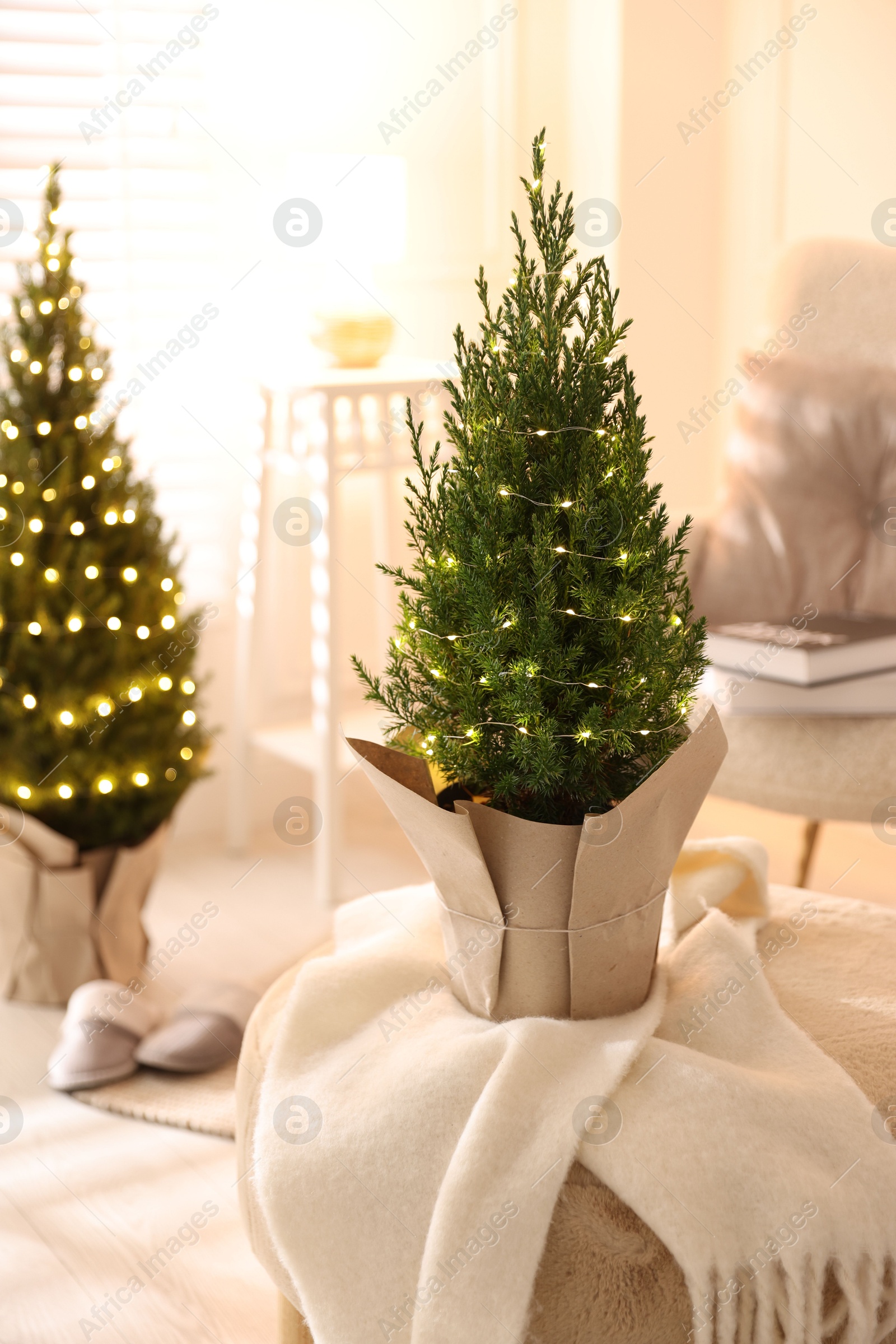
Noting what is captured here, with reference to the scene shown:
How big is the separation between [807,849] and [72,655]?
1.12m

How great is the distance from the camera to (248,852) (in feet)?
7.78

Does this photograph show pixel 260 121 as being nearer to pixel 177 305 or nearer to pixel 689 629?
pixel 177 305

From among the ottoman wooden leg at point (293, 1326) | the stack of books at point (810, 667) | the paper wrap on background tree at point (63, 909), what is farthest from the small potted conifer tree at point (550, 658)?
the paper wrap on background tree at point (63, 909)

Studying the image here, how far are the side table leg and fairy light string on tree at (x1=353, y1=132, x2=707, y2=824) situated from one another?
1.14m

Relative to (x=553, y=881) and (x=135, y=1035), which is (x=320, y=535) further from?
(x=553, y=881)

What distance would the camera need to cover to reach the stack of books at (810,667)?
1514 mm

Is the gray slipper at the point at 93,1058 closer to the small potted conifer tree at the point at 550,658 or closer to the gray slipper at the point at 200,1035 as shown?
the gray slipper at the point at 200,1035

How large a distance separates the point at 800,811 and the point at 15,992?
3.81 ft

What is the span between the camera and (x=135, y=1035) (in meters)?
1.62

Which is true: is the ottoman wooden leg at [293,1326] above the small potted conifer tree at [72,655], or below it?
below

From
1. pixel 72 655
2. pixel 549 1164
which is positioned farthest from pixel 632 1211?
pixel 72 655

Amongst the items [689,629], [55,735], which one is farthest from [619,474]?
[55,735]

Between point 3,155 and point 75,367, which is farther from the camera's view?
point 3,155

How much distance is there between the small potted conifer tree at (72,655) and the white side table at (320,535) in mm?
378
